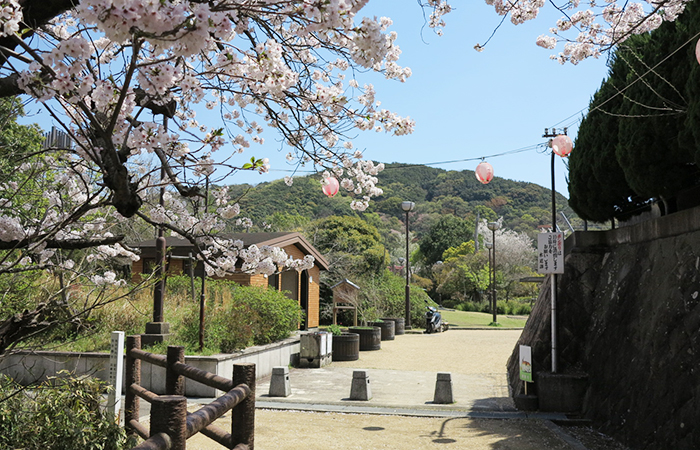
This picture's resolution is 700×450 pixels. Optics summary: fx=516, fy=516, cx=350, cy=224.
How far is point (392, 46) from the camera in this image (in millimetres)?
5703

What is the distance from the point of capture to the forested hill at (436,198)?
2482 inches

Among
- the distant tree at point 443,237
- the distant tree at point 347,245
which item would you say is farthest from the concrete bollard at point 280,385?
the distant tree at point 443,237

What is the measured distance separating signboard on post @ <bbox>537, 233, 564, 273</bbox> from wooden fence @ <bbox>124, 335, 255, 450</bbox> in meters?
6.63

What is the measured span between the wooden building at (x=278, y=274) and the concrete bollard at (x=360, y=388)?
8.21m

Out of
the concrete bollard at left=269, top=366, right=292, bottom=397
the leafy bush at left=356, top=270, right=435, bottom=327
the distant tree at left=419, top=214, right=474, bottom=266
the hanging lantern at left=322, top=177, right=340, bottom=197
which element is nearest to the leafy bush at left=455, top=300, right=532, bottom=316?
the leafy bush at left=356, top=270, right=435, bottom=327

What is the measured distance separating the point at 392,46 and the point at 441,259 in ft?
142

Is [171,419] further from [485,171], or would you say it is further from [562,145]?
[485,171]

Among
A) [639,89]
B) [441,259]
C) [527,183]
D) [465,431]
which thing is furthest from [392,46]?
[527,183]

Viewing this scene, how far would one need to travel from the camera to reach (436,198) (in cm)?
8975

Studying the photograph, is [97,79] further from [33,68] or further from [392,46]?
[392,46]

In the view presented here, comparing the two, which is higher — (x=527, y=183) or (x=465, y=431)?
(x=527, y=183)

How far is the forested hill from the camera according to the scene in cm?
6303

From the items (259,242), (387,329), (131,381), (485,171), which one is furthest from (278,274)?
(131,381)

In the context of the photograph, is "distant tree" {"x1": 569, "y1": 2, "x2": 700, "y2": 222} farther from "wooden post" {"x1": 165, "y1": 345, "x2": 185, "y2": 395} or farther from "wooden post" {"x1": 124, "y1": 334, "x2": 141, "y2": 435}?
"wooden post" {"x1": 124, "y1": 334, "x2": 141, "y2": 435}
